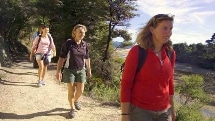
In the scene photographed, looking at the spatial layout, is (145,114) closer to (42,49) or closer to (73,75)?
(73,75)

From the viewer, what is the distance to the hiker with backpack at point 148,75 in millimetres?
3183

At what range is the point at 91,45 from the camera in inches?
1042

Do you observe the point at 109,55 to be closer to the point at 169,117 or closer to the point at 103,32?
the point at 103,32

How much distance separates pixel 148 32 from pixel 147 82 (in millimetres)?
490

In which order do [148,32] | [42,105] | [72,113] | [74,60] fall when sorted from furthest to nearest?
[42,105] < [72,113] < [74,60] < [148,32]

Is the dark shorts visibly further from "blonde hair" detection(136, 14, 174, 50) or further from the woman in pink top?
the woman in pink top

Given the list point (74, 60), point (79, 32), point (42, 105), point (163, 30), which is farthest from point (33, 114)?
point (163, 30)

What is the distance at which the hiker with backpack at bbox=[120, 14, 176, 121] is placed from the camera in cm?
318

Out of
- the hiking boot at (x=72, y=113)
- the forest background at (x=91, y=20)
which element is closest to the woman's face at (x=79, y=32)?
the hiking boot at (x=72, y=113)

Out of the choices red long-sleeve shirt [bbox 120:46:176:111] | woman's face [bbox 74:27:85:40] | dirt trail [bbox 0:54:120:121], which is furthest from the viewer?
dirt trail [bbox 0:54:120:121]

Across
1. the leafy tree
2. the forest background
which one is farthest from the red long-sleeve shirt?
the leafy tree

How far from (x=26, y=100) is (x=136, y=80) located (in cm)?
558

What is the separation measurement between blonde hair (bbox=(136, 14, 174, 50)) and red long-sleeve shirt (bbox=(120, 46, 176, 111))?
74 millimetres

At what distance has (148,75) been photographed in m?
3.19
